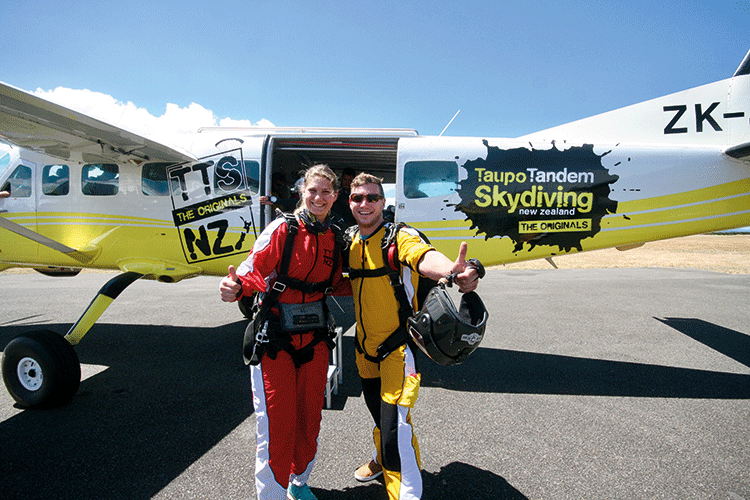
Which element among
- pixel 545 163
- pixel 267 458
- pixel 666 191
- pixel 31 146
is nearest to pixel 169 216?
pixel 31 146

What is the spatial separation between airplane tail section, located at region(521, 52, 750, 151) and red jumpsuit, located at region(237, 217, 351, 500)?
398 centimetres

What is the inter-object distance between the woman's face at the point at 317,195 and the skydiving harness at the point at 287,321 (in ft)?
0.31

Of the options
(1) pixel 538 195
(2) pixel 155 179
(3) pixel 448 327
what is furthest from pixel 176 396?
(1) pixel 538 195

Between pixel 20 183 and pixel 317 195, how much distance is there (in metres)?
5.74

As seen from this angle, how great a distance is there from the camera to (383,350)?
2.17 meters

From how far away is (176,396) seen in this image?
12.9 ft

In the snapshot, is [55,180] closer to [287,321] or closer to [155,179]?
[155,179]

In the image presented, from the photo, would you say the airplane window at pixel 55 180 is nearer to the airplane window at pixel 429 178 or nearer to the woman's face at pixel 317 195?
the airplane window at pixel 429 178

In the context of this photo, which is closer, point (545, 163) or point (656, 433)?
point (656, 433)

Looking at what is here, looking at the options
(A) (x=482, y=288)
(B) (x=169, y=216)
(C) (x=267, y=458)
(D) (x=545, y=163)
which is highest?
(D) (x=545, y=163)

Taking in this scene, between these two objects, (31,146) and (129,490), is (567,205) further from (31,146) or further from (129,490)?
(31,146)

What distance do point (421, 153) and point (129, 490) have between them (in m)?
4.30

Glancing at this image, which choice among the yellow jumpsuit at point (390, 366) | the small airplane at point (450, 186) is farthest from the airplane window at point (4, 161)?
the yellow jumpsuit at point (390, 366)

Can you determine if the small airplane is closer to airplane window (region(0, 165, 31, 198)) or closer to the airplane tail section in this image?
the airplane tail section
